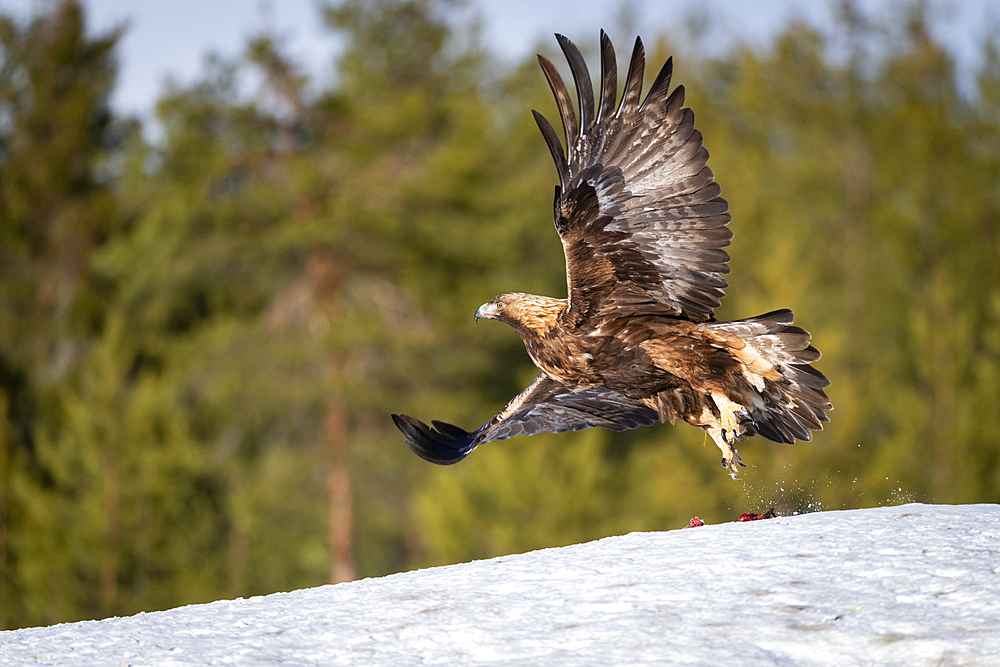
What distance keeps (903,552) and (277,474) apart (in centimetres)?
1628

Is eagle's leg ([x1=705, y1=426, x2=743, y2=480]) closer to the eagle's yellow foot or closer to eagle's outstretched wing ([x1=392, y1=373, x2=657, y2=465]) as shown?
the eagle's yellow foot

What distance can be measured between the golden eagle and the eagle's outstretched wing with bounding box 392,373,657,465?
0.63 m

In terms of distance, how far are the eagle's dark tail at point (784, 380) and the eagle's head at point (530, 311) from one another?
0.73 m

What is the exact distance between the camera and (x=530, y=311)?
521 centimetres

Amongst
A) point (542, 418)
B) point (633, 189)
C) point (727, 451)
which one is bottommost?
point (727, 451)

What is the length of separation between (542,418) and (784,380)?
1512 millimetres

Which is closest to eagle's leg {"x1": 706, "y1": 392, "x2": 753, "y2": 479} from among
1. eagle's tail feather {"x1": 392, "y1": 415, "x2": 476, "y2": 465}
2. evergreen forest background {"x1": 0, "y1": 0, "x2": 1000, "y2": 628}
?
eagle's tail feather {"x1": 392, "y1": 415, "x2": 476, "y2": 465}

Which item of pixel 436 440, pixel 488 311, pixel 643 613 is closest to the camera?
pixel 643 613

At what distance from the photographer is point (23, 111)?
76.4ft

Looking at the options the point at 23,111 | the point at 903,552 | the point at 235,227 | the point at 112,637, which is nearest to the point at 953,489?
the point at 235,227

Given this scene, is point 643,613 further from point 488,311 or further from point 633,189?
point 488,311

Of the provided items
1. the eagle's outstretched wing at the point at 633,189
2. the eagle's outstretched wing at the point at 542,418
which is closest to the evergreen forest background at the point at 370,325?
the eagle's outstretched wing at the point at 542,418

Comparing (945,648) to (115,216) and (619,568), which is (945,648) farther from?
(115,216)

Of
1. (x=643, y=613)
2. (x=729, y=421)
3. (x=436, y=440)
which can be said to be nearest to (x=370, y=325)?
(x=436, y=440)
